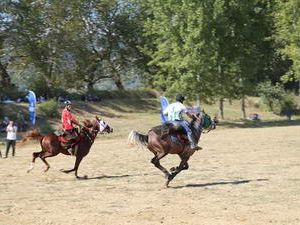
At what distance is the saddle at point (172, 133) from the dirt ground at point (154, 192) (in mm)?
1185

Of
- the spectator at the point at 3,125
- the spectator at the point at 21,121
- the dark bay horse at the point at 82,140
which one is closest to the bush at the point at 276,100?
the spectator at the point at 21,121

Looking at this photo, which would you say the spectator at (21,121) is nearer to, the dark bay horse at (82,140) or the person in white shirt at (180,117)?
the dark bay horse at (82,140)

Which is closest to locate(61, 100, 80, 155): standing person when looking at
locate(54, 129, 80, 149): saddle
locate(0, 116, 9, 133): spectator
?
locate(54, 129, 80, 149): saddle

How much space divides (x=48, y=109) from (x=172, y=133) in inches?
1178

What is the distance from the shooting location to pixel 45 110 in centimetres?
4478

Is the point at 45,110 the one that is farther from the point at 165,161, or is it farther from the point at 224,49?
the point at 165,161

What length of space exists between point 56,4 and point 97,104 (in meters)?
10.1

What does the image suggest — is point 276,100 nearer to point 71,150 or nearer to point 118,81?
point 118,81

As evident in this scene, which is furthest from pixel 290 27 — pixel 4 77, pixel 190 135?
pixel 190 135

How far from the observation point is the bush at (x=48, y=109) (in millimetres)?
44781

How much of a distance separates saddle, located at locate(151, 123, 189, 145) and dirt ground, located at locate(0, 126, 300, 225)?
1.19m

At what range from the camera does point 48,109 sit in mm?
44844

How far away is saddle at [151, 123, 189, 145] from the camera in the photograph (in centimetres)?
1597

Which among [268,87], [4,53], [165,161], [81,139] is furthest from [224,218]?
[268,87]
